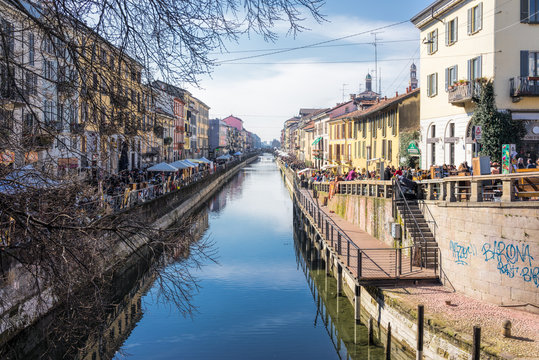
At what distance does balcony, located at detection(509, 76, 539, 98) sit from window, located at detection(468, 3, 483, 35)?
2.83 m

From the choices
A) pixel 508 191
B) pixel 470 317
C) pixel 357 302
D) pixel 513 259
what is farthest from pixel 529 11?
pixel 470 317

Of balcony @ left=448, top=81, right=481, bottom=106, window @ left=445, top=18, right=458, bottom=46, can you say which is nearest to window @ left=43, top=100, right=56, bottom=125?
balcony @ left=448, top=81, right=481, bottom=106

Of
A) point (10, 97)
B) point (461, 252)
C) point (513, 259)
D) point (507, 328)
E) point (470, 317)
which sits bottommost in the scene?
point (470, 317)

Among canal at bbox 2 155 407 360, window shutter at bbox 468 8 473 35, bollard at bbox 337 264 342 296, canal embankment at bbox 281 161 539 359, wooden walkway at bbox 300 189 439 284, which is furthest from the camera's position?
window shutter at bbox 468 8 473 35

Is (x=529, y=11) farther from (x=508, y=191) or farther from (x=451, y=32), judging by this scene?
(x=508, y=191)

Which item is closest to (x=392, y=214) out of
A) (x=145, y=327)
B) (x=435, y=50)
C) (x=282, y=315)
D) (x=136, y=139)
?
(x=282, y=315)

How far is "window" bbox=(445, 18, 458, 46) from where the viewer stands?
2338 cm

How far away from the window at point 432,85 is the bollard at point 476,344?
61.5 ft

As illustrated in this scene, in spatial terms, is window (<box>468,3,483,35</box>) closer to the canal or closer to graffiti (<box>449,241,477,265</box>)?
graffiti (<box>449,241,477,265</box>)

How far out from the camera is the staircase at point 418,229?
14953mm

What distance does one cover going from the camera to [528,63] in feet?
65.8

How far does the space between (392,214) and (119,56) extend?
14334mm

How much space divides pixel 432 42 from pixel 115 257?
18.8 meters

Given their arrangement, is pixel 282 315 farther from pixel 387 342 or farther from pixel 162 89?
pixel 162 89
